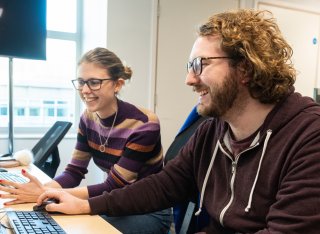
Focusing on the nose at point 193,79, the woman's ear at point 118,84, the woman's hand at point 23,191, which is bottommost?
the woman's hand at point 23,191

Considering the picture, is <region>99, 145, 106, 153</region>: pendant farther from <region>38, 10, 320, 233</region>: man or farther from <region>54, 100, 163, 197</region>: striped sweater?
<region>38, 10, 320, 233</region>: man

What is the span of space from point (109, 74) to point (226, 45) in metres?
0.78

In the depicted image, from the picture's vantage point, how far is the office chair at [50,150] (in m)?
2.35

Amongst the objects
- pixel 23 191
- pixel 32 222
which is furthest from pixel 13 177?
pixel 32 222

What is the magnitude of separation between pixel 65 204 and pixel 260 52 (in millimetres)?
795

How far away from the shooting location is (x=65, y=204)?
3.82 feet

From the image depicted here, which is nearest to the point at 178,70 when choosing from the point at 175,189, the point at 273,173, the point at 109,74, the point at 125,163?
the point at 109,74

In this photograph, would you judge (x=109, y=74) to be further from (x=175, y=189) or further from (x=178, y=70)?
(x=178, y=70)

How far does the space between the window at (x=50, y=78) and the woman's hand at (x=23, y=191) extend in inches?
85.9

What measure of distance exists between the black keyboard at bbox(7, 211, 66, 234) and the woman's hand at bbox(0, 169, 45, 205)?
184 mm

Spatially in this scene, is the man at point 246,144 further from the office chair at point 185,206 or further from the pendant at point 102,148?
the pendant at point 102,148

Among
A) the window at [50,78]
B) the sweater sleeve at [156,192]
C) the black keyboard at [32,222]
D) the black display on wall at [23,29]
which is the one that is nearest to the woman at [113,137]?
the sweater sleeve at [156,192]

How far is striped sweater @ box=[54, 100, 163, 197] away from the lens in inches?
61.3

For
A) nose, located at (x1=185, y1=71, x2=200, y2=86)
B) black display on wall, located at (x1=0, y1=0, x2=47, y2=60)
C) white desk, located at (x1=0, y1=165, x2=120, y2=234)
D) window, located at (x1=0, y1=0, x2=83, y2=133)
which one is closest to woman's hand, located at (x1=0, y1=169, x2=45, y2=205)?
white desk, located at (x1=0, y1=165, x2=120, y2=234)
